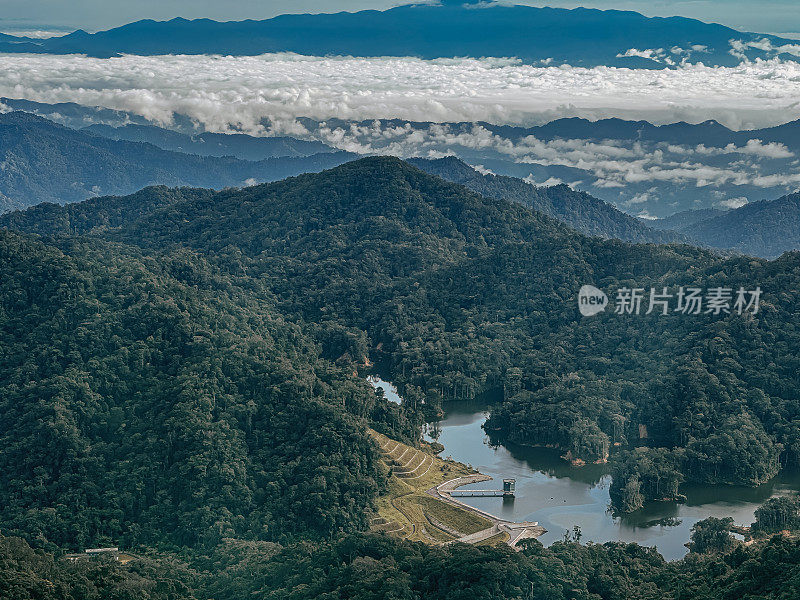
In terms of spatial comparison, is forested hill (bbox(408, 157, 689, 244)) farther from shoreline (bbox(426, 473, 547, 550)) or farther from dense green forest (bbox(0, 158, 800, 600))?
shoreline (bbox(426, 473, 547, 550))

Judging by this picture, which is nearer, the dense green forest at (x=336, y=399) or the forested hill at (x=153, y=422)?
the dense green forest at (x=336, y=399)

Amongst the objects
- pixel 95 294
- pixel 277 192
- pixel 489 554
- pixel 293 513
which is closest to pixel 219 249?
pixel 277 192

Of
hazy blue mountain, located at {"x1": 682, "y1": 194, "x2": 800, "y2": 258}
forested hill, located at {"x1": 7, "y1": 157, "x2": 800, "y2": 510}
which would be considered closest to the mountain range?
hazy blue mountain, located at {"x1": 682, "y1": 194, "x2": 800, "y2": 258}

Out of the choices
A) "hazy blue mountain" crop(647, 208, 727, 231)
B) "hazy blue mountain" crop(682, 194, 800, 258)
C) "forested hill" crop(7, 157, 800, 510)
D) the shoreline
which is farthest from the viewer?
"hazy blue mountain" crop(647, 208, 727, 231)

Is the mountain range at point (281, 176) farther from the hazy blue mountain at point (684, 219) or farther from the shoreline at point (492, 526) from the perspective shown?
the shoreline at point (492, 526)

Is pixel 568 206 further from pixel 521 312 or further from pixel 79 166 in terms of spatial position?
pixel 79 166

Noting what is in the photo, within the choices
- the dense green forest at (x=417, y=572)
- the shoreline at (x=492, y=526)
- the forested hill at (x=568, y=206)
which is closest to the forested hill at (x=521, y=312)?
the shoreline at (x=492, y=526)
